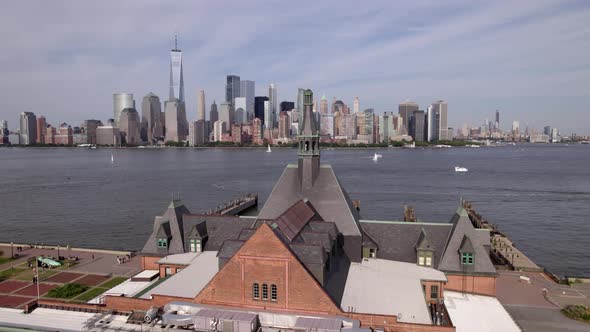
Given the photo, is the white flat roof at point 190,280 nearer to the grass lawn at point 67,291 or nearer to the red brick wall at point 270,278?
the red brick wall at point 270,278

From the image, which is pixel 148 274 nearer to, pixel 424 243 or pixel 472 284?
pixel 424 243

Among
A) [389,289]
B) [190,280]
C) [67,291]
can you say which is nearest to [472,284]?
[389,289]

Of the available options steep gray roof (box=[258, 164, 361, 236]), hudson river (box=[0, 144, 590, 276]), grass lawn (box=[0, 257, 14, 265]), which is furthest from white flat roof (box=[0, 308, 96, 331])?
hudson river (box=[0, 144, 590, 276])

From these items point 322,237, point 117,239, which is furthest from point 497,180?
point 322,237

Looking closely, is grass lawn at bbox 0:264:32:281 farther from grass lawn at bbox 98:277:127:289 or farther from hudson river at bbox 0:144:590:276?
hudson river at bbox 0:144:590:276

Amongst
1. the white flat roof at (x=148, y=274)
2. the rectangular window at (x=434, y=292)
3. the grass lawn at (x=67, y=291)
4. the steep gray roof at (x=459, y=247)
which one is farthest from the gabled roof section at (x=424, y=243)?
the grass lawn at (x=67, y=291)

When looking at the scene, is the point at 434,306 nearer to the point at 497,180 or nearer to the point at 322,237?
the point at 322,237
